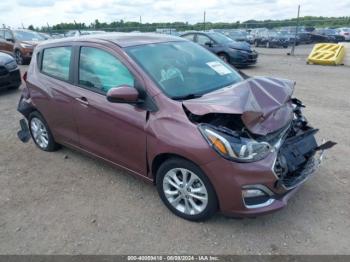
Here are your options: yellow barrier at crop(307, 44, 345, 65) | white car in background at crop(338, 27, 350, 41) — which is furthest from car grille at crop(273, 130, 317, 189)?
white car in background at crop(338, 27, 350, 41)

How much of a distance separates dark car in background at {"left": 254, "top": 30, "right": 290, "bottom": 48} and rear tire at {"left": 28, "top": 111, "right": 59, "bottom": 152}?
2503cm

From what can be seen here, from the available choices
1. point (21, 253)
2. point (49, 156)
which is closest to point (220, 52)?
point (49, 156)

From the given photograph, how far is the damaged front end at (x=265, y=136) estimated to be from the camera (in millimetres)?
2889

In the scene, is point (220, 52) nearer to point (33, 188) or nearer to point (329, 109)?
point (329, 109)

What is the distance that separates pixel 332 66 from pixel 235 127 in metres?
12.6

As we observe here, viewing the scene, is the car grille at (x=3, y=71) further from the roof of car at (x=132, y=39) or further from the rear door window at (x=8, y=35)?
the rear door window at (x=8, y=35)

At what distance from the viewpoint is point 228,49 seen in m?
13.2

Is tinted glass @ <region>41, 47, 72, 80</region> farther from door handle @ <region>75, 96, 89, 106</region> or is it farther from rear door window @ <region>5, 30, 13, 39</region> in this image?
rear door window @ <region>5, 30, 13, 39</region>

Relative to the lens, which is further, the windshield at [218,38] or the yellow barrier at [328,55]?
the yellow barrier at [328,55]

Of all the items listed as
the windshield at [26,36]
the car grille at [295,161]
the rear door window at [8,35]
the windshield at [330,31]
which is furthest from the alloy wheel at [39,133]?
the windshield at [330,31]

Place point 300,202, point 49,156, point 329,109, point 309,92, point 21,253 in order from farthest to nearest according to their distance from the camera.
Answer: point 309,92, point 329,109, point 49,156, point 300,202, point 21,253

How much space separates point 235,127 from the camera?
122 inches

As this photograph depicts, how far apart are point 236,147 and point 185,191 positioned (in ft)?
2.32

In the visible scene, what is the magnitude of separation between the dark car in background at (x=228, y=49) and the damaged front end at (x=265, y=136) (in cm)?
984
